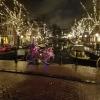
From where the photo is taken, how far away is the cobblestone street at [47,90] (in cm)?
1208

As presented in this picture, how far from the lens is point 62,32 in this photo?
528ft

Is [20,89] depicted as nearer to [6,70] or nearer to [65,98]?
[65,98]

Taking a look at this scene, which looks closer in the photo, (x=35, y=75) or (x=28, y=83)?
(x=28, y=83)

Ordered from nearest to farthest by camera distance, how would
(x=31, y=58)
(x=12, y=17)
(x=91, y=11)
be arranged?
(x=31, y=58) < (x=12, y=17) < (x=91, y=11)

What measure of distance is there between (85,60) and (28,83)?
14.4 meters

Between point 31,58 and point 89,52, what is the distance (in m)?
9.62

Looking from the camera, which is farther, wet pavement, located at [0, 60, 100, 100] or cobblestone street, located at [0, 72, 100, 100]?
wet pavement, located at [0, 60, 100, 100]

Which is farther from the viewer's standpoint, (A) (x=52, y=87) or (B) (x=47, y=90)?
(A) (x=52, y=87)

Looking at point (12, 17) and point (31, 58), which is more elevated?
point (12, 17)

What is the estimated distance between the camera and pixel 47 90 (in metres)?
13.7

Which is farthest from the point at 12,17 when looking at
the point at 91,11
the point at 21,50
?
the point at 21,50

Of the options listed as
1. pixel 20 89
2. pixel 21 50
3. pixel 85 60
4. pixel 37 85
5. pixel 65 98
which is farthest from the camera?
pixel 21 50

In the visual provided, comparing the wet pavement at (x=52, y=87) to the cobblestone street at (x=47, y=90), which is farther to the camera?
the wet pavement at (x=52, y=87)

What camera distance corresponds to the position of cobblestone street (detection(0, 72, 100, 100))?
12.1 metres
